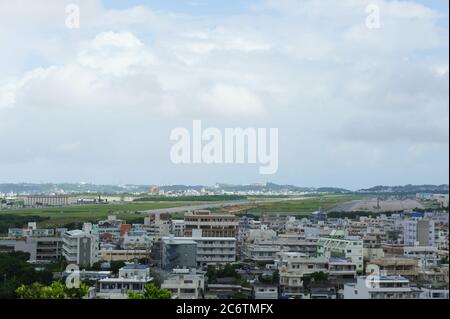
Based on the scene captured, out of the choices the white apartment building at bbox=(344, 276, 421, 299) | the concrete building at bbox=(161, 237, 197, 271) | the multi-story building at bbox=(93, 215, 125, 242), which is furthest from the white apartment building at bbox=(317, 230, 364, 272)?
the multi-story building at bbox=(93, 215, 125, 242)

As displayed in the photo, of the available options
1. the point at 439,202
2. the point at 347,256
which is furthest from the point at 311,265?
the point at 439,202

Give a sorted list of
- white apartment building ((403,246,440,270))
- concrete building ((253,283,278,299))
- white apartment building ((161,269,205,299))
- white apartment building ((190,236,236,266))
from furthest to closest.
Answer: white apartment building ((190,236,236,266)) → white apartment building ((403,246,440,270)) → concrete building ((253,283,278,299)) → white apartment building ((161,269,205,299))

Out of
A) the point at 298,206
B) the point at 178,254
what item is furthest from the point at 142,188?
the point at 298,206

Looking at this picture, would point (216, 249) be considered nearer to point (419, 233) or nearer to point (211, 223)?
point (211, 223)

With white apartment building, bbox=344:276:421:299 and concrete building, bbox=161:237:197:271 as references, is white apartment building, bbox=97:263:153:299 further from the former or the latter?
white apartment building, bbox=344:276:421:299

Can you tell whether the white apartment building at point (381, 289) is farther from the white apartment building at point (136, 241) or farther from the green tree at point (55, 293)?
the white apartment building at point (136, 241)
